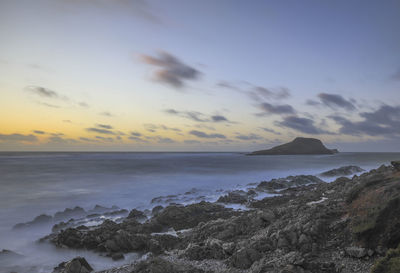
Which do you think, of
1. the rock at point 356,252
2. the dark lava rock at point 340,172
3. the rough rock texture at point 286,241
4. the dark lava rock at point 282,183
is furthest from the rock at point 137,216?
the dark lava rock at point 340,172

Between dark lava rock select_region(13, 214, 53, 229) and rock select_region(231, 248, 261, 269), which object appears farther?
dark lava rock select_region(13, 214, 53, 229)

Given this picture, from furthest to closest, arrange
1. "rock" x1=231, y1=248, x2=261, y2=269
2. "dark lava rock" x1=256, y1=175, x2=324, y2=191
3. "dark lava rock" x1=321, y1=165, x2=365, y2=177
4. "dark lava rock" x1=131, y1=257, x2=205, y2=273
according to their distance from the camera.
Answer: "dark lava rock" x1=321, y1=165, x2=365, y2=177, "dark lava rock" x1=256, y1=175, x2=324, y2=191, "rock" x1=231, y1=248, x2=261, y2=269, "dark lava rock" x1=131, y1=257, x2=205, y2=273

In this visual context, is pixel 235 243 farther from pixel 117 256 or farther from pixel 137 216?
pixel 137 216

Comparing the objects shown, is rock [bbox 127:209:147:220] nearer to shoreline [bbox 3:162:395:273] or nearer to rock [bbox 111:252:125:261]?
shoreline [bbox 3:162:395:273]

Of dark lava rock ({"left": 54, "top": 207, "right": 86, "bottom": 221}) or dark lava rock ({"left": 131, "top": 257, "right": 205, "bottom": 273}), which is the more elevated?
dark lava rock ({"left": 131, "top": 257, "right": 205, "bottom": 273})

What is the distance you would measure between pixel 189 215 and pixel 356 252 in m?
13.2

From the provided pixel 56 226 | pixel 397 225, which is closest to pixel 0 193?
pixel 56 226

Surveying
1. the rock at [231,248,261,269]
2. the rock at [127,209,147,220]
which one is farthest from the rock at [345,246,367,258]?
the rock at [127,209,147,220]

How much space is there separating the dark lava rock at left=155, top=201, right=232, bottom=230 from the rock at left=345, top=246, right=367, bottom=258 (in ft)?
36.9

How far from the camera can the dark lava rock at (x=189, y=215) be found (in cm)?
1791

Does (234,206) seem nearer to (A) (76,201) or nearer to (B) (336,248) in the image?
(B) (336,248)

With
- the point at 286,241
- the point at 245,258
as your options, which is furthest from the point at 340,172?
the point at 245,258

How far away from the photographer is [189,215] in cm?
1939

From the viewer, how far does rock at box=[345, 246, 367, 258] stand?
787 centimetres
